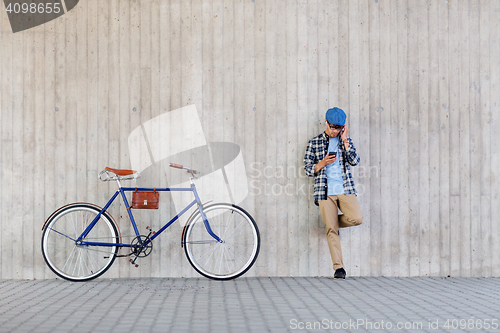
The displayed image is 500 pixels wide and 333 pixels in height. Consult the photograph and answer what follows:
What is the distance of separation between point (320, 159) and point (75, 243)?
2497mm

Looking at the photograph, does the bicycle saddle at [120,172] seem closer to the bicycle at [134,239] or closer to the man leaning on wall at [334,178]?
the bicycle at [134,239]

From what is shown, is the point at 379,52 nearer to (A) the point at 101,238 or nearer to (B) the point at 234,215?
(B) the point at 234,215

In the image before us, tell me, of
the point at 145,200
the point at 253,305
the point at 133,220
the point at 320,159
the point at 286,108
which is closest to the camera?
the point at 253,305

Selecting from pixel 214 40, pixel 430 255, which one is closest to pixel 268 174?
pixel 214 40

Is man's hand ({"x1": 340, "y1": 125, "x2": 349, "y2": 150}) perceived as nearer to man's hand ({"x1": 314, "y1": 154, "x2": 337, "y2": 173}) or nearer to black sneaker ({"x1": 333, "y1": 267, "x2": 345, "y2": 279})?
man's hand ({"x1": 314, "y1": 154, "x2": 337, "y2": 173})

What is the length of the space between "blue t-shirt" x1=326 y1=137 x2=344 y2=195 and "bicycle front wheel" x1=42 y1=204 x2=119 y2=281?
2117mm

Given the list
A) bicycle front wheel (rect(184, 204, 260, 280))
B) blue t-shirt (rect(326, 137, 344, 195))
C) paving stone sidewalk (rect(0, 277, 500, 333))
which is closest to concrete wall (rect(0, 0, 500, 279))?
bicycle front wheel (rect(184, 204, 260, 280))

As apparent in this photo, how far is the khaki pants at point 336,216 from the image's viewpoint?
15.7 ft

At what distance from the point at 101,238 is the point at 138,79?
1.63 meters

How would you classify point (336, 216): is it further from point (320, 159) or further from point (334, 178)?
point (320, 159)

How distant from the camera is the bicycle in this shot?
15.4ft

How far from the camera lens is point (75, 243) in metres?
4.69

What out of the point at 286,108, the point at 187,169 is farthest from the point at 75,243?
the point at 286,108

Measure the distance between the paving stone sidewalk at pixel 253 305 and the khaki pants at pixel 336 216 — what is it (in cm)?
28
